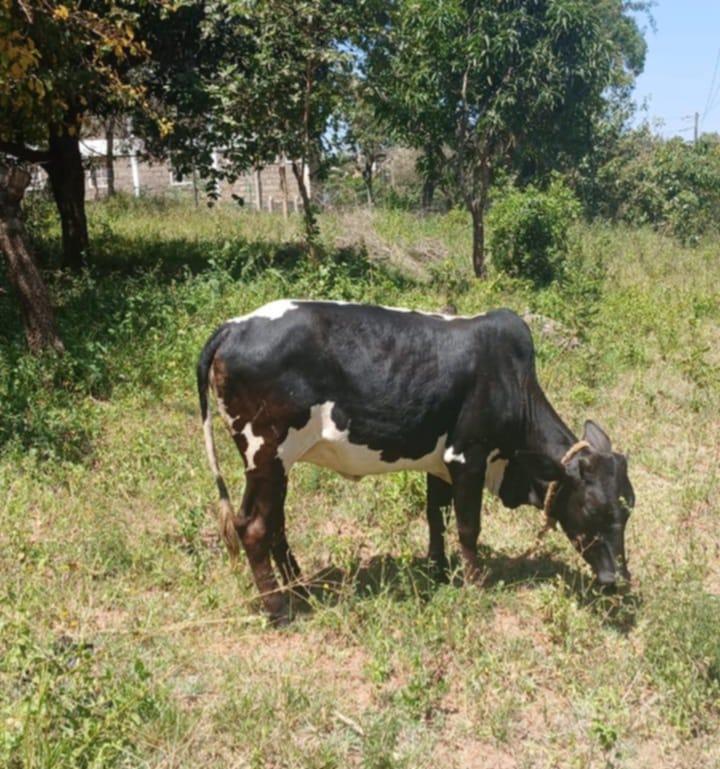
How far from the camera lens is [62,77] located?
8.02 meters

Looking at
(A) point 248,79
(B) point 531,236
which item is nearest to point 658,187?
(B) point 531,236

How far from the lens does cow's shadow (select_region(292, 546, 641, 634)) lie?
14.3 ft

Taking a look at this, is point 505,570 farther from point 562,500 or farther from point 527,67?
point 527,67

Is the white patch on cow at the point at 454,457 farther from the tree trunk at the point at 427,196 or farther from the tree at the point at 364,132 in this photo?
the tree trunk at the point at 427,196

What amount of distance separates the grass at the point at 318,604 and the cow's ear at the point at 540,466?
583 mm

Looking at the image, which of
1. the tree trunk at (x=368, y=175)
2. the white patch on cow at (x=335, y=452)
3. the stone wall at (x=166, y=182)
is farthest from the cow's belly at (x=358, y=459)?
the stone wall at (x=166, y=182)

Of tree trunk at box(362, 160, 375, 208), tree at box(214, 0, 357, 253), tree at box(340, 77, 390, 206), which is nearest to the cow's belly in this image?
tree at box(214, 0, 357, 253)

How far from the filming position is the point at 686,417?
715 centimetres

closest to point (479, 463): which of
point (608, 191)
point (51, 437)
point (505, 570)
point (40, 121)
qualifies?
point (505, 570)

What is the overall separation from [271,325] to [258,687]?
63.1 inches

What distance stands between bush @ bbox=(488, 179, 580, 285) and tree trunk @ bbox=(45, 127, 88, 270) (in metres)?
5.39

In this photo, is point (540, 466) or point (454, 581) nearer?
point (540, 466)

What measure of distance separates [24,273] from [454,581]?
4.39 meters

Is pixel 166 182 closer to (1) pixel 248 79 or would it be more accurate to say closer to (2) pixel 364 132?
(2) pixel 364 132
